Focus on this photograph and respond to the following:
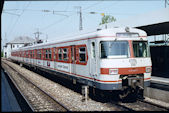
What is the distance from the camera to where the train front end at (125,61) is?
7859mm

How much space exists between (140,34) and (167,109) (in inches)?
139

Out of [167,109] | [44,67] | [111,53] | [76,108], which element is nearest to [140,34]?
[111,53]

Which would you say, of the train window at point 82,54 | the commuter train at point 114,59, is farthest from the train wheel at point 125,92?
the train window at point 82,54

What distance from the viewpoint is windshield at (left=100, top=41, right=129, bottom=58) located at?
798 cm

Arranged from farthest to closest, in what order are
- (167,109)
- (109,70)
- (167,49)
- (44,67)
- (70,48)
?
1. (167,49)
2. (44,67)
3. (70,48)
4. (109,70)
5. (167,109)

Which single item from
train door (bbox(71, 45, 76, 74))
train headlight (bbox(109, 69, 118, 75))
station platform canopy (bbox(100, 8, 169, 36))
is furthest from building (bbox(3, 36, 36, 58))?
train headlight (bbox(109, 69, 118, 75))

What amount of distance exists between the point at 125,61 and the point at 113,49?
732 mm

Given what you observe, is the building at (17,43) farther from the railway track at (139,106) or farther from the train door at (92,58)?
the railway track at (139,106)

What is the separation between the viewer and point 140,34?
883cm

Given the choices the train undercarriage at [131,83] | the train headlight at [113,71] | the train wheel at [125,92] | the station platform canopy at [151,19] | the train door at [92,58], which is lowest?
the train wheel at [125,92]

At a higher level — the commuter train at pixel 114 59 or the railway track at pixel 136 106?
the commuter train at pixel 114 59

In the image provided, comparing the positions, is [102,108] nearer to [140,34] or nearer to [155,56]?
[140,34]

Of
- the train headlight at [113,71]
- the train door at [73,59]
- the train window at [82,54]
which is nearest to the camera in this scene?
the train headlight at [113,71]

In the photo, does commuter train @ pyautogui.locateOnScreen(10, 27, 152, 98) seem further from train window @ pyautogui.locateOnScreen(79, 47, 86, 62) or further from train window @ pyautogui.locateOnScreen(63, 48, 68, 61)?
train window @ pyautogui.locateOnScreen(63, 48, 68, 61)
